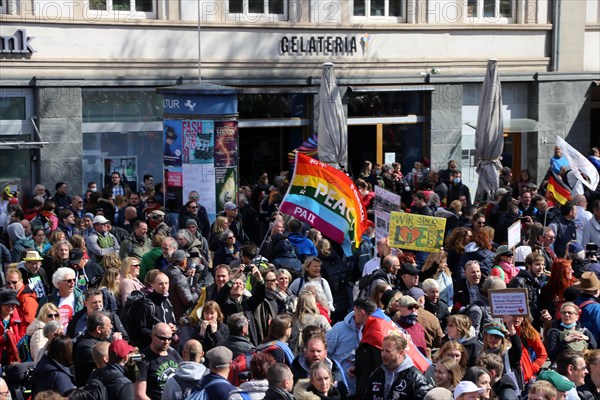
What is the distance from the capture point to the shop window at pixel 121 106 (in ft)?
79.8

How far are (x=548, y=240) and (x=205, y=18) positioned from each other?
11708 millimetres

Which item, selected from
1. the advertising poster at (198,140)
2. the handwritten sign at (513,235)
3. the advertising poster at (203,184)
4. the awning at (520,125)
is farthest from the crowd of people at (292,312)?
the awning at (520,125)

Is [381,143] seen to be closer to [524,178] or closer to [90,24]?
[524,178]

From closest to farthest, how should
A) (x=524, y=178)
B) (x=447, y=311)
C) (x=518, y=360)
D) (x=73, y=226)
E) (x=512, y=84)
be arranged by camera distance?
(x=518, y=360) < (x=447, y=311) < (x=73, y=226) < (x=524, y=178) < (x=512, y=84)

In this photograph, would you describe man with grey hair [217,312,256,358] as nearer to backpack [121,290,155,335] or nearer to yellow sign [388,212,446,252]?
backpack [121,290,155,335]

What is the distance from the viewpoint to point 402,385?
368 inches

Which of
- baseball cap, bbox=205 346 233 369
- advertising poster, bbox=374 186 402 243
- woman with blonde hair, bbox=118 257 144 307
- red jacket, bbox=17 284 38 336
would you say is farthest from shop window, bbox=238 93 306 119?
baseball cap, bbox=205 346 233 369

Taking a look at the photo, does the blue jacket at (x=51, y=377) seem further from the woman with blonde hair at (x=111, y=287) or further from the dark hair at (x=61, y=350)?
the woman with blonde hair at (x=111, y=287)

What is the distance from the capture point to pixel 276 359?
398 inches

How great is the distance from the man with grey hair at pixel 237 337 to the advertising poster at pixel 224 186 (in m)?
8.99

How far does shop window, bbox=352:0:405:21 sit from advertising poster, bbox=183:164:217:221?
9.19 metres

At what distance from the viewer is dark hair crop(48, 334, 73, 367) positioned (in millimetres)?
9680

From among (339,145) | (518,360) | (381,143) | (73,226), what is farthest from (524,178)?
(518,360)

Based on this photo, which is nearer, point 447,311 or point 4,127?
point 447,311
